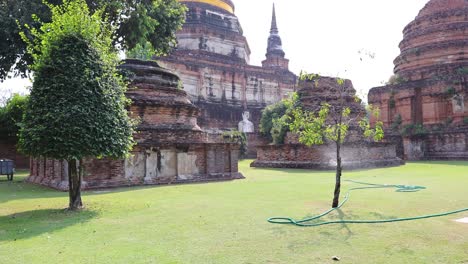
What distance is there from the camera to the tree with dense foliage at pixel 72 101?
25.8ft

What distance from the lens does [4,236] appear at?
19.0 ft

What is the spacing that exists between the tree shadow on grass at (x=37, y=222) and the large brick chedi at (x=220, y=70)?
27056 millimetres

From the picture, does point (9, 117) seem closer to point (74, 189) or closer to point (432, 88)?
point (74, 189)

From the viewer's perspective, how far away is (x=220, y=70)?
128 feet

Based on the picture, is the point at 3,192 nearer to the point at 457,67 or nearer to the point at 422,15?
the point at 457,67

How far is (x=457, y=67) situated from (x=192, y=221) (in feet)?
84.6

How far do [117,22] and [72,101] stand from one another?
38.6 ft

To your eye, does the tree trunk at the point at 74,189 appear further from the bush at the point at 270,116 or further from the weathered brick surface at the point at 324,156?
the bush at the point at 270,116

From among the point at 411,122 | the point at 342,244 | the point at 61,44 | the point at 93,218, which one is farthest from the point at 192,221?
the point at 411,122

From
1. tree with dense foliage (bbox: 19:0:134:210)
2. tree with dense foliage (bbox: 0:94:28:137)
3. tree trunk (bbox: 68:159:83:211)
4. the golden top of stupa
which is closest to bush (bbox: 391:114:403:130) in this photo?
the golden top of stupa

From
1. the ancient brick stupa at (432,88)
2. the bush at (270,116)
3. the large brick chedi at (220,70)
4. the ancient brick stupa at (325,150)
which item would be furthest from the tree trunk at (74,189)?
the large brick chedi at (220,70)

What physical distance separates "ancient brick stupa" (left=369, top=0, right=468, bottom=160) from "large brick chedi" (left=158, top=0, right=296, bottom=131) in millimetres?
14004

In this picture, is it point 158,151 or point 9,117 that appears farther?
point 9,117

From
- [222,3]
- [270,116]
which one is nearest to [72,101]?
[270,116]
